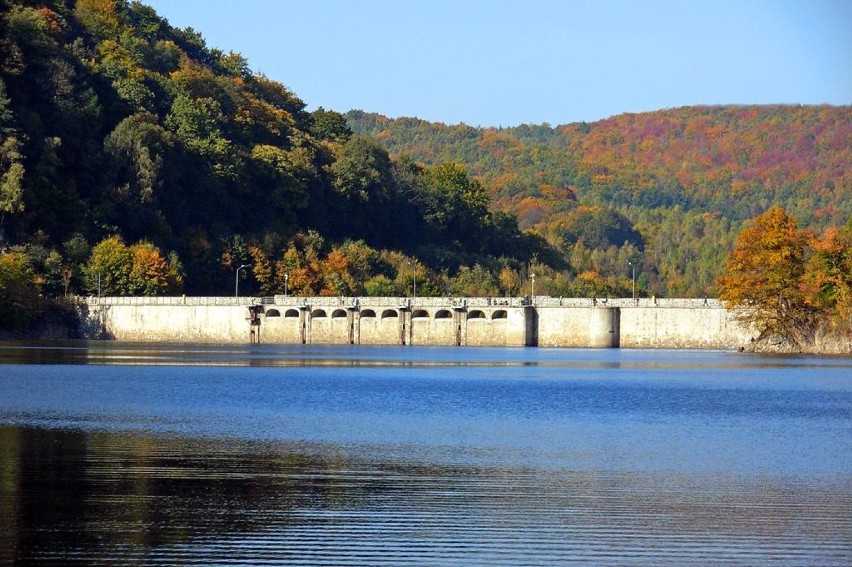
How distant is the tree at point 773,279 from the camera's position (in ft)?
328

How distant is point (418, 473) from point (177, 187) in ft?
380

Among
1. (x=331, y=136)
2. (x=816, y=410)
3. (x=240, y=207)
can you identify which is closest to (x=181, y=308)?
(x=240, y=207)

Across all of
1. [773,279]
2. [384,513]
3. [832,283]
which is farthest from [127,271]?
[384,513]

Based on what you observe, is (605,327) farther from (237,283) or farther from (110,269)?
(110,269)

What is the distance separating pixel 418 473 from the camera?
3222cm

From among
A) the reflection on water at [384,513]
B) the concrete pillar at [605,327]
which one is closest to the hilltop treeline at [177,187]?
the concrete pillar at [605,327]

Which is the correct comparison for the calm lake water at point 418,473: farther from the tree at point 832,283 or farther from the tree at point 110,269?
the tree at point 110,269

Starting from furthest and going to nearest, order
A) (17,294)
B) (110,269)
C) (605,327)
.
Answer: (110,269), (605,327), (17,294)

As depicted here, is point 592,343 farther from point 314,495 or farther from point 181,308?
point 314,495

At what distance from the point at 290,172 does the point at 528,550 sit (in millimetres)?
133933

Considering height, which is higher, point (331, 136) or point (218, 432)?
point (331, 136)

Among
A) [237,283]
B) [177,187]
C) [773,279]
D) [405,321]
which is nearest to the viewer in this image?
[773,279]

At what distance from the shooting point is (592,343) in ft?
403

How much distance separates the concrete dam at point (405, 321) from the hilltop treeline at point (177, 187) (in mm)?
4913
